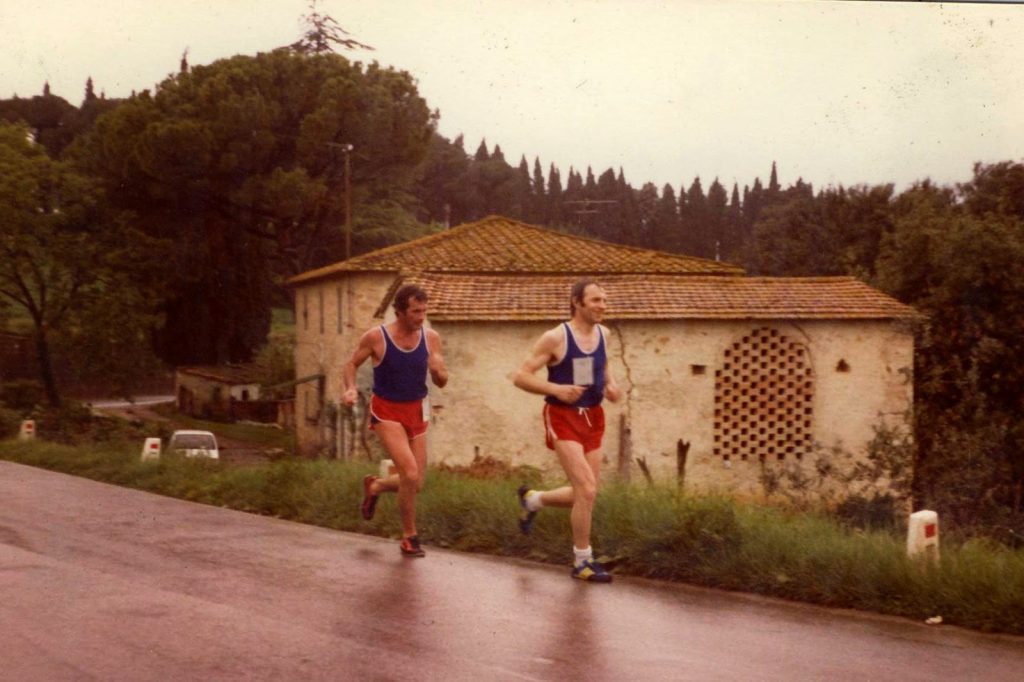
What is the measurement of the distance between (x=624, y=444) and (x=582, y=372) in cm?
1569

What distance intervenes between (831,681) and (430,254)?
92.7ft

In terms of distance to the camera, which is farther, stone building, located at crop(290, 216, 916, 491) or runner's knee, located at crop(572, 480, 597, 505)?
stone building, located at crop(290, 216, 916, 491)

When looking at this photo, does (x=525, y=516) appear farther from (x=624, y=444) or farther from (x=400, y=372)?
(x=624, y=444)

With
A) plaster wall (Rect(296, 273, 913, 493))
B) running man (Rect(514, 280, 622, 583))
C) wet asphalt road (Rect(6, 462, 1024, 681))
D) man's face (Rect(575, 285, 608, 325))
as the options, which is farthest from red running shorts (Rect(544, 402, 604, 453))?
plaster wall (Rect(296, 273, 913, 493))

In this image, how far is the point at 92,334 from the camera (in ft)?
164

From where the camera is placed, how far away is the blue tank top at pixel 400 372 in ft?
30.6

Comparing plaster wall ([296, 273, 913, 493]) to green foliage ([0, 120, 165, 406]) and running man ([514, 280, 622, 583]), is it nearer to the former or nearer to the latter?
running man ([514, 280, 622, 583])

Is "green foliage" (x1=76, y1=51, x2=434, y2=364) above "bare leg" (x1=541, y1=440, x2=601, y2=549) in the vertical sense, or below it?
above

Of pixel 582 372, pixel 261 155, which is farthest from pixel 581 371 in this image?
pixel 261 155

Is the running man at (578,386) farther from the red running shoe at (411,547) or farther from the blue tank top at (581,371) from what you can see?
the red running shoe at (411,547)

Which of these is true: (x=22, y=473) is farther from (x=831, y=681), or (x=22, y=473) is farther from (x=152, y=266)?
(x=152, y=266)

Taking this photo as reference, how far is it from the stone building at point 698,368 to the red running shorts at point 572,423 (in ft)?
47.4

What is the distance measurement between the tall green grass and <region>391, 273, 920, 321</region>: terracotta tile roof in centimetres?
1191

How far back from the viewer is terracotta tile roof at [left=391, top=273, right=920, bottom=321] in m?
24.5
